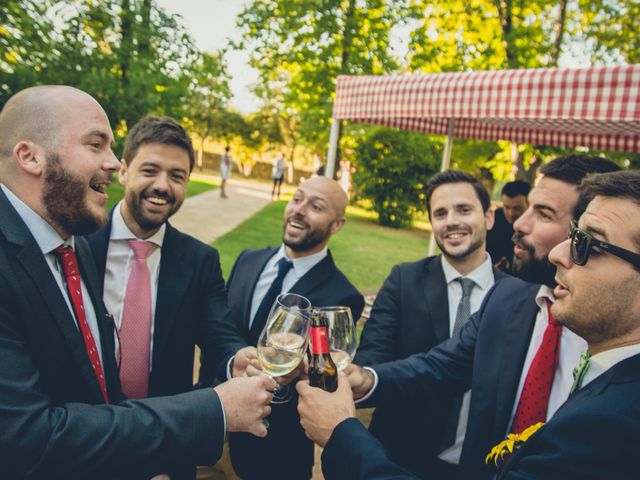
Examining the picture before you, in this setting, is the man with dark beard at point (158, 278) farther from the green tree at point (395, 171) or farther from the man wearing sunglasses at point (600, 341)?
the green tree at point (395, 171)

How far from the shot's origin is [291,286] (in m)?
3.02

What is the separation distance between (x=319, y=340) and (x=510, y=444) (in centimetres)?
90

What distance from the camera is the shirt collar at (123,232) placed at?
2.57 m

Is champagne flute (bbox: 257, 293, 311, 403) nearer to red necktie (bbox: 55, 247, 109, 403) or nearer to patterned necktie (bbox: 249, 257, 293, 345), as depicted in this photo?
red necktie (bbox: 55, 247, 109, 403)

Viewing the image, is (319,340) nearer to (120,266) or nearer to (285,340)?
(285,340)

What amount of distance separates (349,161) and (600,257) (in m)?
20.2

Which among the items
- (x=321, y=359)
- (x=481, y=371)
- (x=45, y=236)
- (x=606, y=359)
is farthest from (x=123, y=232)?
(x=606, y=359)

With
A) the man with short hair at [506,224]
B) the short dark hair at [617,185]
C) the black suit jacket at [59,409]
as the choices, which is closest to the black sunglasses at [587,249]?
the short dark hair at [617,185]

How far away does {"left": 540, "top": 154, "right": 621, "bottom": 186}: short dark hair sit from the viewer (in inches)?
97.6

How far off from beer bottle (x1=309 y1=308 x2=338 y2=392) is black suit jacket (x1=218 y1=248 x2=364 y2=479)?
70 cm

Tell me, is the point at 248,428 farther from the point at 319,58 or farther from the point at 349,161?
the point at 349,161

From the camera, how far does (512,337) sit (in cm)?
220

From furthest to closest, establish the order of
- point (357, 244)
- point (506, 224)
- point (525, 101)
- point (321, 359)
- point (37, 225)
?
point (357, 244), point (506, 224), point (525, 101), point (321, 359), point (37, 225)

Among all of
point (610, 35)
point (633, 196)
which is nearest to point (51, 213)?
point (633, 196)
